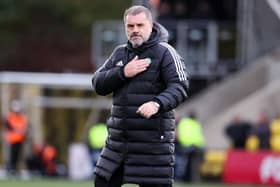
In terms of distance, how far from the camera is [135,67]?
374 inches

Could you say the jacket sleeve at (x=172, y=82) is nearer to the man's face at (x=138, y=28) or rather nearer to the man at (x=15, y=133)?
the man's face at (x=138, y=28)

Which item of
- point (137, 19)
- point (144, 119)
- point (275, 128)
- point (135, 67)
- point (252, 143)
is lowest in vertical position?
point (252, 143)

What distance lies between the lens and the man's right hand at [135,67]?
9500mm

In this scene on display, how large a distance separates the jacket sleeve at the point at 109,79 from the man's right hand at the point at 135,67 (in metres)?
0.05

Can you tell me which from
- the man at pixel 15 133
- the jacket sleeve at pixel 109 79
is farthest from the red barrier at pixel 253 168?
the jacket sleeve at pixel 109 79

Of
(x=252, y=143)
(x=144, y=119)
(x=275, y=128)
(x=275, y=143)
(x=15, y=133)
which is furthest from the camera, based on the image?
(x=275, y=128)

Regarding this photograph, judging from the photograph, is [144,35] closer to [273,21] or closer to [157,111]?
[157,111]

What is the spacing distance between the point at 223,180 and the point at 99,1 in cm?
2458

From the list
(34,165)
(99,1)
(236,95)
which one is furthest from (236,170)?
(99,1)

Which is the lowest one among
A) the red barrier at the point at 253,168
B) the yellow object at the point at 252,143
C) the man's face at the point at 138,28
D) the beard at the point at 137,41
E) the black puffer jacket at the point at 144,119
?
the red barrier at the point at 253,168

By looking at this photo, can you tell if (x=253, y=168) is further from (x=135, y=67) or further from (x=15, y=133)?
(x=135, y=67)

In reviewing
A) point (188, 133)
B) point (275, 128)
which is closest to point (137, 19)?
point (188, 133)

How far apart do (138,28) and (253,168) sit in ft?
47.9

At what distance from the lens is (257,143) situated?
25.4 metres
